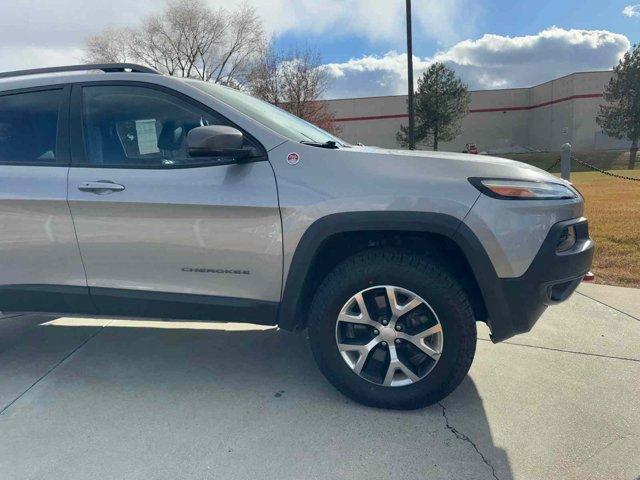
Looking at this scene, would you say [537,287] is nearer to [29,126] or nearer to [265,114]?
[265,114]

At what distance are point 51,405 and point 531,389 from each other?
288cm

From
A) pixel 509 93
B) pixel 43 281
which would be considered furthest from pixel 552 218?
pixel 509 93

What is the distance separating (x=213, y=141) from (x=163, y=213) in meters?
0.52

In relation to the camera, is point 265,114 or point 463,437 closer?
point 463,437

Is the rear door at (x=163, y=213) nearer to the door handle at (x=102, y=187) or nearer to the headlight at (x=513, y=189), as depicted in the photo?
the door handle at (x=102, y=187)

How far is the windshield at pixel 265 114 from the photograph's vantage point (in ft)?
9.12

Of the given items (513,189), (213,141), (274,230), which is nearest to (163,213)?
(213,141)

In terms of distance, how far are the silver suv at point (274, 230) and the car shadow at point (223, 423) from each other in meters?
0.24

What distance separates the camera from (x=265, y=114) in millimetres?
2961

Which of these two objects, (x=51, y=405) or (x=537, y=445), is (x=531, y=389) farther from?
(x=51, y=405)

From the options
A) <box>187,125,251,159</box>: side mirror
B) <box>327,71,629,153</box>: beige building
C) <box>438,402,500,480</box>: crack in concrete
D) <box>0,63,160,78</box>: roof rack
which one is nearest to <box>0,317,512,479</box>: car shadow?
<box>438,402,500,480</box>: crack in concrete

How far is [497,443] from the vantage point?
7.79 feet

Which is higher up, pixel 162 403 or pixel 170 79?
pixel 170 79

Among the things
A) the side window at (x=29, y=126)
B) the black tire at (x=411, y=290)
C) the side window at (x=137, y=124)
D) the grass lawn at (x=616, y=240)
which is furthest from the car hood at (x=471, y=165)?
the grass lawn at (x=616, y=240)
